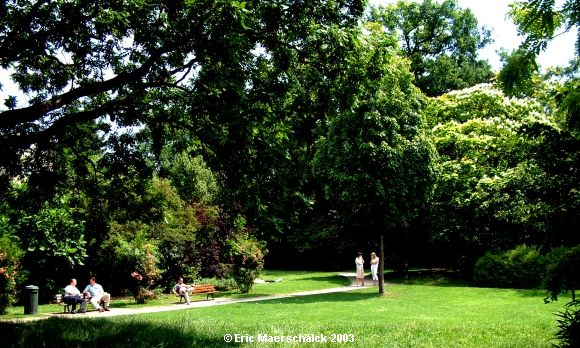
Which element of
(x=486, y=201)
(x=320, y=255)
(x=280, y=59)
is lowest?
(x=320, y=255)

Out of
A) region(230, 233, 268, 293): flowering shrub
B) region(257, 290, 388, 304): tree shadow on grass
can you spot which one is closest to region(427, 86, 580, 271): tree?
region(257, 290, 388, 304): tree shadow on grass

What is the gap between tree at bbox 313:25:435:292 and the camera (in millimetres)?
19875

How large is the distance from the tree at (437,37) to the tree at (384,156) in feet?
74.5

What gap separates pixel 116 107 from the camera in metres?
9.28

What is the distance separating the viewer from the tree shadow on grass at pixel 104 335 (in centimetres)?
836

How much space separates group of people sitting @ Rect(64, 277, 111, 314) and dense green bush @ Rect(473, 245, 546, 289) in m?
16.9

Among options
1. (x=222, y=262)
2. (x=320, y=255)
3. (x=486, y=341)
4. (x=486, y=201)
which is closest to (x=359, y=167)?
(x=486, y=201)

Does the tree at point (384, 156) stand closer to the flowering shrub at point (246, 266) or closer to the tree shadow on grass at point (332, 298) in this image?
the tree shadow on grass at point (332, 298)

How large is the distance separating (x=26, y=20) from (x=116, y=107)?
2220 mm

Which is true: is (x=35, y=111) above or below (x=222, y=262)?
above

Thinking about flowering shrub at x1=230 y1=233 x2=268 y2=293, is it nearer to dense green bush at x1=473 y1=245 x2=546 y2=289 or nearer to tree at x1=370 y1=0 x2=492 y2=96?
dense green bush at x1=473 y1=245 x2=546 y2=289

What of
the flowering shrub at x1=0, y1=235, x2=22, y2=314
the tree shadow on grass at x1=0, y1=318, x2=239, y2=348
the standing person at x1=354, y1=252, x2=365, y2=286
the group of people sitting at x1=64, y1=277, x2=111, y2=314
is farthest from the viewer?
the standing person at x1=354, y1=252, x2=365, y2=286

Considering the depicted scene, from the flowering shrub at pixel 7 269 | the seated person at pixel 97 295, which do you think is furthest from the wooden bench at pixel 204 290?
the flowering shrub at pixel 7 269

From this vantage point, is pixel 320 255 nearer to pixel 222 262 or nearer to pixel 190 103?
pixel 222 262
